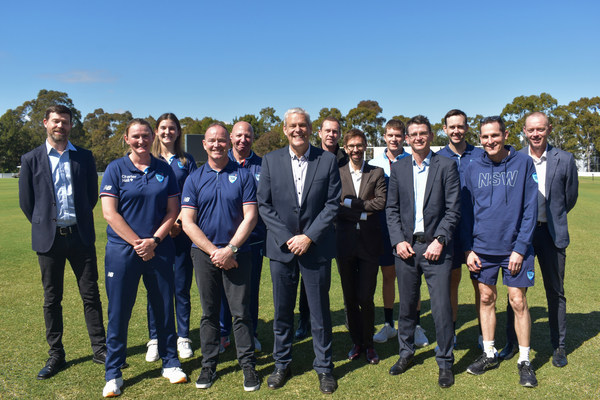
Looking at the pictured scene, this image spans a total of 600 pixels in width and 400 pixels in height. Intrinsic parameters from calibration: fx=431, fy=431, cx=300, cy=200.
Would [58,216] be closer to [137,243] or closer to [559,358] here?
[137,243]

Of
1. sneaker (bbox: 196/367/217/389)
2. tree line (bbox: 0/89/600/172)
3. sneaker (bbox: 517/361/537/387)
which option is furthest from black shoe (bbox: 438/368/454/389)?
tree line (bbox: 0/89/600/172)

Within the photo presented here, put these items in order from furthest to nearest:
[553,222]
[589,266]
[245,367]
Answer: [589,266], [553,222], [245,367]

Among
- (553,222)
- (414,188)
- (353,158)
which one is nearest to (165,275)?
(353,158)

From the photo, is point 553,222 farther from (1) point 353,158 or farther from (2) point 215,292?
(2) point 215,292

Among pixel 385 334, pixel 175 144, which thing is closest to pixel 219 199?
pixel 175 144

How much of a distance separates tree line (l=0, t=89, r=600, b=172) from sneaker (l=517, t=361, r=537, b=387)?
4847cm

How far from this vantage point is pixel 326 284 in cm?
376

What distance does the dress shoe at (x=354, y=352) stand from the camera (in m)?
4.19

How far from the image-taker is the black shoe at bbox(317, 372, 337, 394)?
139 inches

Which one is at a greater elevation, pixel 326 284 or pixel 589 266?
pixel 326 284

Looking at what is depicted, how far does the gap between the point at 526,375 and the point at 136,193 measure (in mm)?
3626

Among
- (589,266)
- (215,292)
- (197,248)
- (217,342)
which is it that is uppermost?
(197,248)

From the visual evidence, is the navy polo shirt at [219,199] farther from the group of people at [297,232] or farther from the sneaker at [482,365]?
the sneaker at [482,365]

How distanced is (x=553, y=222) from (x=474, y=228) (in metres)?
0.79
